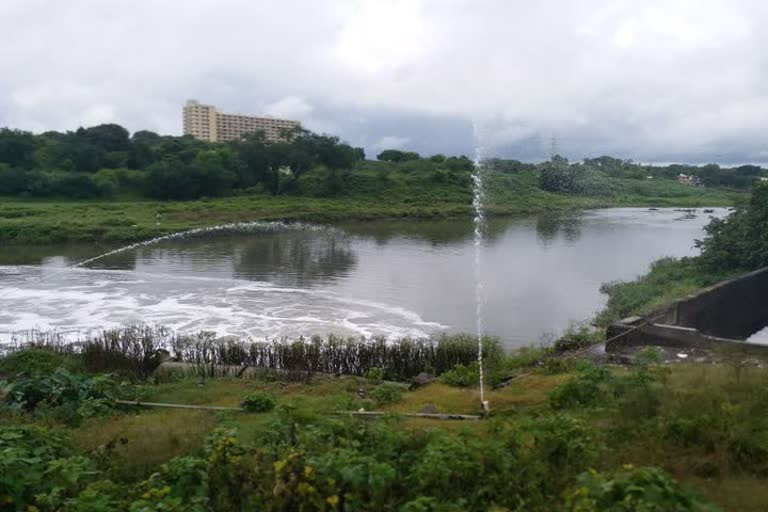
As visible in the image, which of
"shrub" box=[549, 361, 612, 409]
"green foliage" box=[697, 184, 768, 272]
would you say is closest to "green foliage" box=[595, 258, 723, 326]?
"green foliage" box=[697, 184, 768, 272]

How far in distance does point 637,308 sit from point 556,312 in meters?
2.45

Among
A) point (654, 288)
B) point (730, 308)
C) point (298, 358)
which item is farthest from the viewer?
point (654, 288)

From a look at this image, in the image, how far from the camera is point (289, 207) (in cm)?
5256

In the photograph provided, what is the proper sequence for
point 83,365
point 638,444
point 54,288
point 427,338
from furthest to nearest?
point 54,288, point 427,338, point 83,365, point 638,444

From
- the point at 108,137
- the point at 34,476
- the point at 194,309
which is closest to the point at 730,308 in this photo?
the point at 34,476

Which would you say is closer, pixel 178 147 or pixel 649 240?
pixel 649 240

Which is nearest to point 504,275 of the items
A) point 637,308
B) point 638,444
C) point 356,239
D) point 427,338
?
point 637,308

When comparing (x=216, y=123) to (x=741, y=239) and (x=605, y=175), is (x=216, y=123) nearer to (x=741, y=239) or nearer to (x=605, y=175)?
(x=605, y=175)

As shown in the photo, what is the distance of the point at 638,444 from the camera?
6000mm

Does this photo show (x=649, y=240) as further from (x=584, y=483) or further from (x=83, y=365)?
(x=584, y=483)

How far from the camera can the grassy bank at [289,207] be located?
38469mm

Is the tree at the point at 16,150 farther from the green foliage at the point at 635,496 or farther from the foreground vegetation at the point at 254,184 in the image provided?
the green foliage at the point at 635,496

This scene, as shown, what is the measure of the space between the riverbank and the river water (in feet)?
8.82

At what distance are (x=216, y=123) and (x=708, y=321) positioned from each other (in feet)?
406
